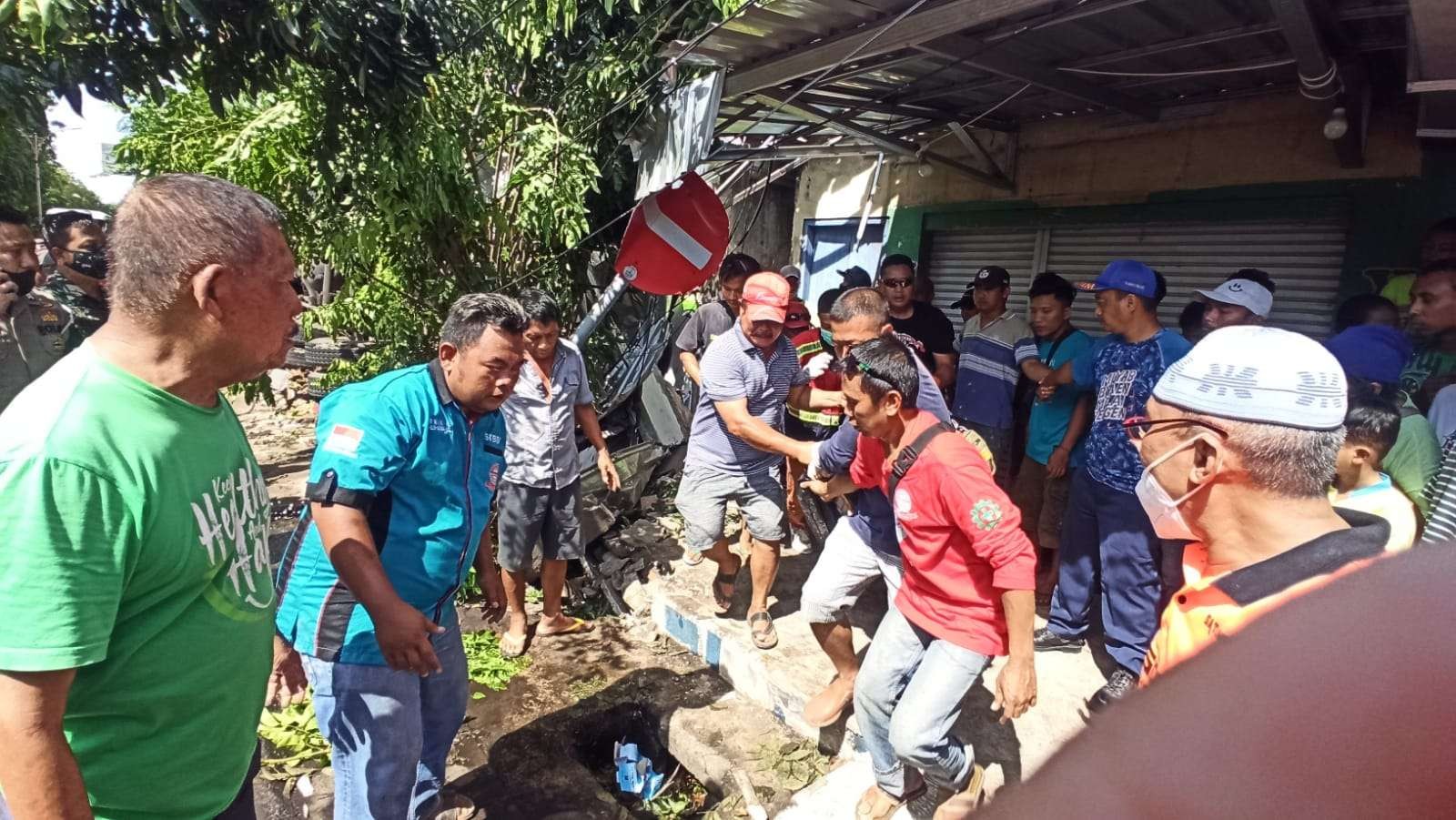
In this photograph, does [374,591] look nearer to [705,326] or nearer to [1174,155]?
[705,326]

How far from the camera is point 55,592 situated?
3.49 ft

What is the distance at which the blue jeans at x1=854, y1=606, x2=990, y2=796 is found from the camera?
2338mm

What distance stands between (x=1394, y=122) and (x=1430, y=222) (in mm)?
608

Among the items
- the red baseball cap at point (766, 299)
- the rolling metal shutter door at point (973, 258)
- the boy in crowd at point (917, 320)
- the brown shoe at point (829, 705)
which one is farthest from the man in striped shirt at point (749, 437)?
the rolling metal shutter door at point (973, 258)

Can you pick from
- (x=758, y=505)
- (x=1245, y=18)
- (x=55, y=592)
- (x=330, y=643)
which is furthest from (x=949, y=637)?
(x=1245, y=18)

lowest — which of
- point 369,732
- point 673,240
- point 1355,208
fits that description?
point 369,732

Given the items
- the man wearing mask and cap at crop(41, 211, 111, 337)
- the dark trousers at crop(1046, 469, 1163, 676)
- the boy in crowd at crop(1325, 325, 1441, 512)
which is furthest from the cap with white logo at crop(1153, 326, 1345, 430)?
the man wearing mask and cap at crop(41, 211, 111, 337)

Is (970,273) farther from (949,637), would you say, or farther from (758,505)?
(949,637)

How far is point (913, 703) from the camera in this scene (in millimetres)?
2367

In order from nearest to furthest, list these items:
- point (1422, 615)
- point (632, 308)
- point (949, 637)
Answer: point (1422, 615), point (949, 637), point (632, 308)

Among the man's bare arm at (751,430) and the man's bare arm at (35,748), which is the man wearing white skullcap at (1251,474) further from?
the man's bare arm at (751,430)

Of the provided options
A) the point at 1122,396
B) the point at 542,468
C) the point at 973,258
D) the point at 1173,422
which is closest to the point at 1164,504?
the point at 1173,422

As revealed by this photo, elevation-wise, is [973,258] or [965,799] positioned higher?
[973,258]

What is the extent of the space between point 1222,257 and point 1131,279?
178 cm
